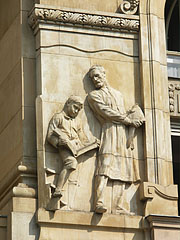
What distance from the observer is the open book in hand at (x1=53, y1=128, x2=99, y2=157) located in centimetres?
2988

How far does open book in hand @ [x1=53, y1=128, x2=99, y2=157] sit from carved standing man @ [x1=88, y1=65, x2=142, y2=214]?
21 cm

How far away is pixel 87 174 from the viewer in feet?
98.8

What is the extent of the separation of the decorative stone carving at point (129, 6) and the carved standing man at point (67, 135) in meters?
2.90

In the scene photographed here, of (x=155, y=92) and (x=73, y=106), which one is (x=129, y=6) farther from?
(x=73, y=106)

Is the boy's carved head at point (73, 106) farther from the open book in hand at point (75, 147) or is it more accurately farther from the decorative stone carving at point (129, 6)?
the decorative stone carving at point (129, 6)

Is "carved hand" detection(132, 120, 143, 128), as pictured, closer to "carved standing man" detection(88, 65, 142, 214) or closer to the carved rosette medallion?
"carved standing man" detection(88, 65, 142, 214)

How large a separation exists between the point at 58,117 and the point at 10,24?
358 cm

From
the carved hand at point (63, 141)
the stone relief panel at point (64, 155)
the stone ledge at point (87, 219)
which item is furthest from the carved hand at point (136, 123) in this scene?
the stone ledge at point (87, 219)

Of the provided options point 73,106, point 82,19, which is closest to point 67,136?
point 73,106

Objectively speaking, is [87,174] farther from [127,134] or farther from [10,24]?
[10,24]

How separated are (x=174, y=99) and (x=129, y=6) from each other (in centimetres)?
253

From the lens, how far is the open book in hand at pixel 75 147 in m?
29.9

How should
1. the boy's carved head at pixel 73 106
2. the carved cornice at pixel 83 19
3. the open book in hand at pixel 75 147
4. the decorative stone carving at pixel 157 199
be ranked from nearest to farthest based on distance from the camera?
the open book in hand at pixel 75 147 → the decorative stone carving at pixel 157 199 → the boy's carved head at pixel 73 106 → the carved cornice at pixel 83 19

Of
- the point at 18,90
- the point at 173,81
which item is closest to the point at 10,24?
the point at 18,90
